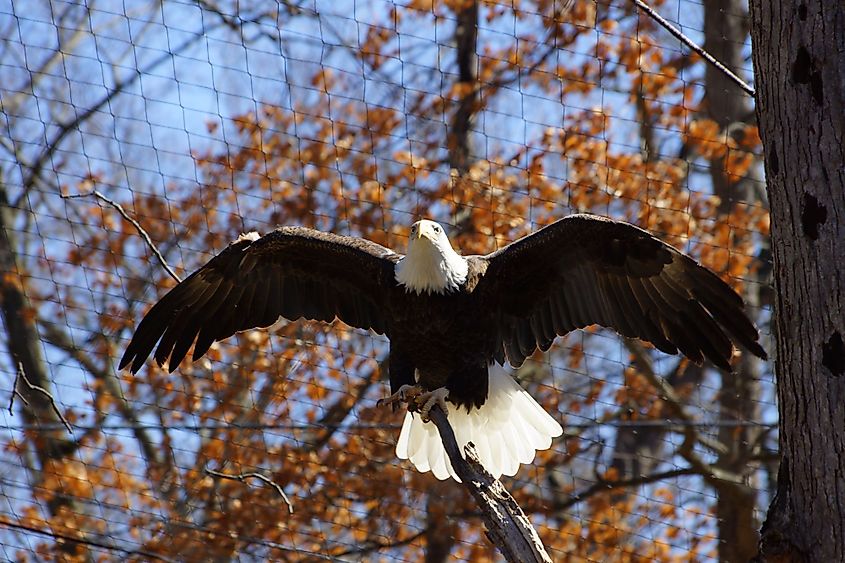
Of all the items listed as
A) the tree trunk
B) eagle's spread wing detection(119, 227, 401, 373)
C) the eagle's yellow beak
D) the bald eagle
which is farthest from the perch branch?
eagle's spread wing detection(119, 227, 401, 373)

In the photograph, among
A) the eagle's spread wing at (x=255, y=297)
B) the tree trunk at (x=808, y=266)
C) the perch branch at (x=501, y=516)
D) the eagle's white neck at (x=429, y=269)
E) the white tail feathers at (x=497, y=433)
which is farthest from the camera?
the white tail feathers at (x=497, y=433)

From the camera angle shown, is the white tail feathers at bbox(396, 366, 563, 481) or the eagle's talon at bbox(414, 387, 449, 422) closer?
the eagle's talon at bbox(414, 387, 449, 422)

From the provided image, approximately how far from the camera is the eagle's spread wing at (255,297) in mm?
4402

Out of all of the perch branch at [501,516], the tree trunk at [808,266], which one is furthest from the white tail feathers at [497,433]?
the tree trunk at [808,266]

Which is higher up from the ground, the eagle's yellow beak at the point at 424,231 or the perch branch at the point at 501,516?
the eagle's yellow beak at the point at 424,231

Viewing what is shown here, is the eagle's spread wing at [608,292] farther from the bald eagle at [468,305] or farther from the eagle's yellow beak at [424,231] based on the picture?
the eagle's yellow beak at [424,231]

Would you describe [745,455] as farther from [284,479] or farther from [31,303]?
[31,303]

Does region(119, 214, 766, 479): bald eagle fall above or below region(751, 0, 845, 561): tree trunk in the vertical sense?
above

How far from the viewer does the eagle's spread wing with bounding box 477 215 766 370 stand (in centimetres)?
405

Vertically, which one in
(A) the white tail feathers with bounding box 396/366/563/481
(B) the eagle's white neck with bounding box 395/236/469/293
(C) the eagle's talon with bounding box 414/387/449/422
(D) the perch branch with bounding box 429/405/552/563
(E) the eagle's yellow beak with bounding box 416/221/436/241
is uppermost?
(E) the eagle's yellow beak with bounding box 416/221/436/241

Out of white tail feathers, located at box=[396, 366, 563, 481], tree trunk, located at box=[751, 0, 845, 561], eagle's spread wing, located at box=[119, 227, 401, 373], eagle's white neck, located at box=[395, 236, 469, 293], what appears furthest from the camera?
white tail feathers, located at box=[396, 366, 563, 481]

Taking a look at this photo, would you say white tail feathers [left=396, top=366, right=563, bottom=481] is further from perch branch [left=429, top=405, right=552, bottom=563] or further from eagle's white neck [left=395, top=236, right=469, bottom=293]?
perch branch [left=429, top=405, right=552, bottom=563]

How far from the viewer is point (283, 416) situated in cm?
666

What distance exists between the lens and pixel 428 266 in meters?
4.05
